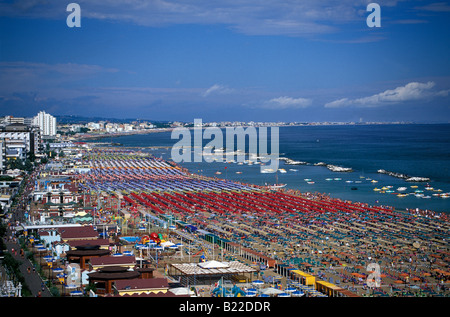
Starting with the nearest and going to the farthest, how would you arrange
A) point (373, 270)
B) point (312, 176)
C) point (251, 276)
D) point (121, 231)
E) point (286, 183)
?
point (251, 276) → point (373, 270) → point (121, 231) → point (286, 183) → point (312, 176)

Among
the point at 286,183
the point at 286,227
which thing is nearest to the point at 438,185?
the point at 286,183

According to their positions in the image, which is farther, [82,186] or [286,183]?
[286,183]

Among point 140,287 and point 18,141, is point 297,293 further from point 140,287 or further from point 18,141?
point 18,141

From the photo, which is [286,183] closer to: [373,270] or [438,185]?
[438,185]

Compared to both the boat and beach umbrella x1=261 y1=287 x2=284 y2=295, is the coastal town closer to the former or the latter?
beach umbrella x1=261 y1=287 x2=284 y2=295

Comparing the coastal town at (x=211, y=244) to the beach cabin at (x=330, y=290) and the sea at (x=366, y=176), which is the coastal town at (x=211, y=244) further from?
the sea at (x=366, y=176)
